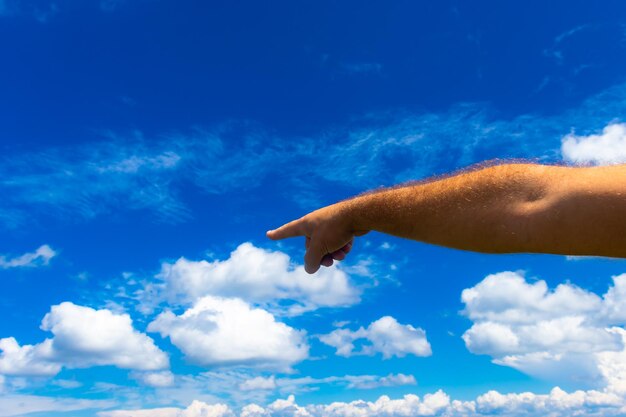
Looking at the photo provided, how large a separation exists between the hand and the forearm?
872 mm

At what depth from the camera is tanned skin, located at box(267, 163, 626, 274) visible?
12.9 feet

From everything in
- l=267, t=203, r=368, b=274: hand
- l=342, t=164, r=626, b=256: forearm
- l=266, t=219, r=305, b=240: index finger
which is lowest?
l=342, t=164, r=626, b=256: forearm

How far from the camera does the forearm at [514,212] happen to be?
3980 mm

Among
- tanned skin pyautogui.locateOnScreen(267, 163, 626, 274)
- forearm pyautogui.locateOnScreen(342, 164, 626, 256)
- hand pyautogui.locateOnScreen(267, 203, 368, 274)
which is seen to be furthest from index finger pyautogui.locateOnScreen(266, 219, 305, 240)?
forearm pyautogui.locateOnScreen(342, 164, 626, 256)

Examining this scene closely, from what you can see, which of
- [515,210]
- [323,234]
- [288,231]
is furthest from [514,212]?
[288,231]

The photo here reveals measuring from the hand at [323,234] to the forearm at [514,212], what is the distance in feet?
2.86

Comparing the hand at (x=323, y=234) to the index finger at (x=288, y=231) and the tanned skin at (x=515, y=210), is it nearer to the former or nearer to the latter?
the index finger at (x=288, y=231)

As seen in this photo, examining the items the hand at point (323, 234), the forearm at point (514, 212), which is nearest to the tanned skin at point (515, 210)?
the forearm at point (514, 212)

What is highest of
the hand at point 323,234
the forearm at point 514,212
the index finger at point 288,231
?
the index finger at point 288,231

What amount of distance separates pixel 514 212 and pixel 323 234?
244 cm

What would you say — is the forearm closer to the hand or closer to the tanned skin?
the tanned skin

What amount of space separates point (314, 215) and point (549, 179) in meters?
2.83

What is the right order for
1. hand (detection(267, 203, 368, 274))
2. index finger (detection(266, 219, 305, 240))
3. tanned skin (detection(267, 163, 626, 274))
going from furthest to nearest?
index finger (detection(266, 219, 305, 240)) → hand (detection(267, 203, 368, 274)) → tanned skin (detection(267, 163, 626, 274))

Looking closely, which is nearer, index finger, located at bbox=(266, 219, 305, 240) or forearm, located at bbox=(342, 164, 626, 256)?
forearm, located at bbox=(342, 164, 626, 256)
